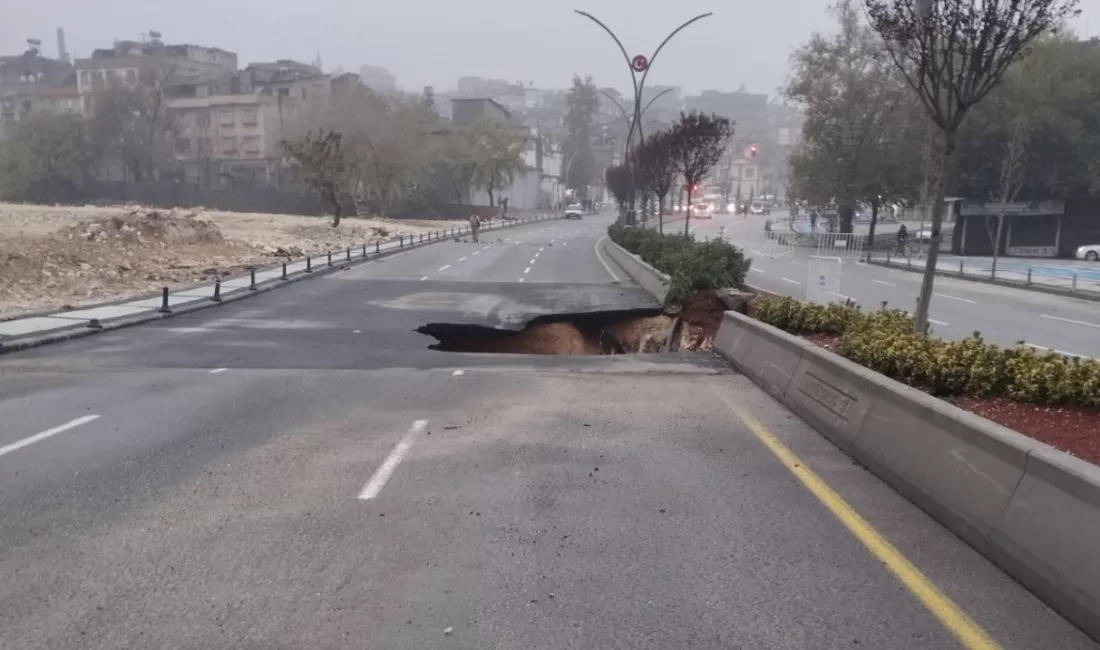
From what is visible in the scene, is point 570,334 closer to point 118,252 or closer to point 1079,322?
point 1079,322

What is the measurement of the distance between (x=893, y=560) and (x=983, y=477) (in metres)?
0.83

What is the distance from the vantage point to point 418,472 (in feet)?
26.1

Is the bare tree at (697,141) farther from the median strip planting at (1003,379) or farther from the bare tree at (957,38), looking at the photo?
the median strip planting at (1003,379)

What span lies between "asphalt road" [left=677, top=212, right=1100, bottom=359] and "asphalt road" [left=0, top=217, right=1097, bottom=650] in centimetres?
835

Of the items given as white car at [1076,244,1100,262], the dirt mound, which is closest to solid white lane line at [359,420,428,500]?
the dirt mound

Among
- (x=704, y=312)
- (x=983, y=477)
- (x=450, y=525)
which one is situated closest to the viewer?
(x=983, y=477)

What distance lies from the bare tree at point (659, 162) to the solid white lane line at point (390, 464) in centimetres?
2600

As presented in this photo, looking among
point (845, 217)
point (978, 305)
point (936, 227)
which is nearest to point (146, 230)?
point (978, 305)

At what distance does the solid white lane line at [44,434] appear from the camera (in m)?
8.88

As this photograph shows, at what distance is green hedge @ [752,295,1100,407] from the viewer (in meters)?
7.43

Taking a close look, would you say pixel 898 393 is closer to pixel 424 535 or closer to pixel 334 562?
pixel 424 535

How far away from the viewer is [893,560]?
229 inches

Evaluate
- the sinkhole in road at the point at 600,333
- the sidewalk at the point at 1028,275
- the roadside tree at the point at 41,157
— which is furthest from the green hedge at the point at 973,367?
the roadside tree at the point at 41,157

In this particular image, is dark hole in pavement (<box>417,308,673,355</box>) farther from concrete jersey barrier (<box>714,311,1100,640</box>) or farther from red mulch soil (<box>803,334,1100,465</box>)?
red mulch soil (<box>803,334,1100,465</box>)
